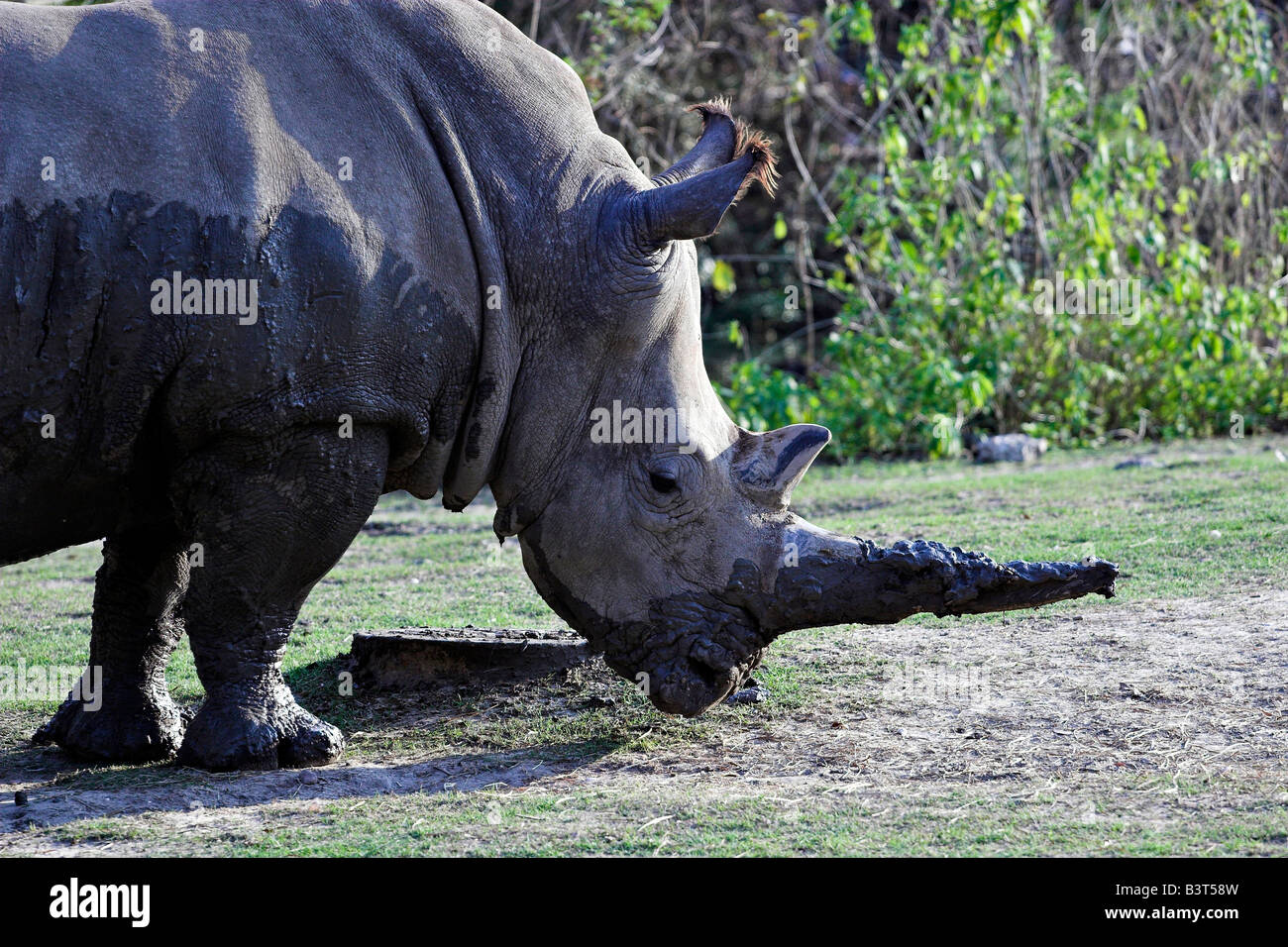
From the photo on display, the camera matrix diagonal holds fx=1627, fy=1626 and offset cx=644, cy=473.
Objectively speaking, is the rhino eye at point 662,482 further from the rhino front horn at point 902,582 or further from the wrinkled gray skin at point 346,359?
the rhino front horn at point 902,582

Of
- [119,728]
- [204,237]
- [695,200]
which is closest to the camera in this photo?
[204,237]

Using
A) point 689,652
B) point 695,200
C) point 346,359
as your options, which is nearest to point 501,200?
point 695,200

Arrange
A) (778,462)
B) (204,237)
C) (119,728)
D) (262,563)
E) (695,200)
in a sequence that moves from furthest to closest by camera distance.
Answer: (119,728)
(778,462)
(695,200)
(262,563)
(204,237)

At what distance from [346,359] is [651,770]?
5.15ft

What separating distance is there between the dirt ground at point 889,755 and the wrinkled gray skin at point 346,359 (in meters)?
0.28

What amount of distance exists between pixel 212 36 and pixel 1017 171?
9896 millimetres

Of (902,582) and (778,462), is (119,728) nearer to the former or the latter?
(778,462)

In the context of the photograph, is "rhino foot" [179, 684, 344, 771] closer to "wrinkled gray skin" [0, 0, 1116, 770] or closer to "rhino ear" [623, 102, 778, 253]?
"wrinkled gray skin" [0, 0, 1116, 770]

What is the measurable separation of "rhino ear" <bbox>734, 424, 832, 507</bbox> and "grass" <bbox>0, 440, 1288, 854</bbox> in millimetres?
834

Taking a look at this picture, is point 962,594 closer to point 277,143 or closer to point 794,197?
point 277,143

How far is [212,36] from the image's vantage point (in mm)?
4797

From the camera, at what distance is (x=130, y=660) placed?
549cm

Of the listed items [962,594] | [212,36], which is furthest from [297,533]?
[962,594]
